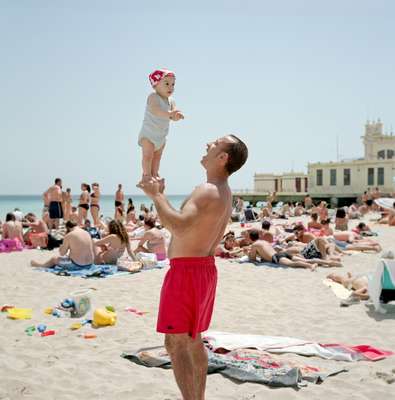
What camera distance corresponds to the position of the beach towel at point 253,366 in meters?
3.46

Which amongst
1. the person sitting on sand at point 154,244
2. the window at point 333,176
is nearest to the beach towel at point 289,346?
the person sitting on sand at point 154,244

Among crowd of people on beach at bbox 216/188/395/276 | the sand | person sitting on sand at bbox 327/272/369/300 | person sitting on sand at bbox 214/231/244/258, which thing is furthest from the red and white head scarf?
person sitting on sand at bbox 214/231/244/258

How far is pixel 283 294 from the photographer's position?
259 inches

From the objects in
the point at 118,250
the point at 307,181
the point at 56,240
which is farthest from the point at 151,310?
the point at 307,181

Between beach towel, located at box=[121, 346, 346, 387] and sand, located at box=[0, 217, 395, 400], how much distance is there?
8 cm

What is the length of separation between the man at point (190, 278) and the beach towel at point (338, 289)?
4245 mm

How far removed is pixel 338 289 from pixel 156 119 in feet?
16.4

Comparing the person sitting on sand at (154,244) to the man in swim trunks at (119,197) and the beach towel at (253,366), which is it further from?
the man in swim trunks at (119,197)

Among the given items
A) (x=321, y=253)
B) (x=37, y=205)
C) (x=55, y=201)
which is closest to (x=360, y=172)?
(x=55, y=201)

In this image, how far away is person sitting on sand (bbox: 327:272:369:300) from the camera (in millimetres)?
6023

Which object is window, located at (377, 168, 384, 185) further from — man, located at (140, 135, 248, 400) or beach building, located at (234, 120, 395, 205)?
man, located at (140, 135, 248, 400)

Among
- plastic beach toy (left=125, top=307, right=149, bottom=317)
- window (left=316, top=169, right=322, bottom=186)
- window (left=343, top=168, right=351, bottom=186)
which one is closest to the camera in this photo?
plastic beach toy (left=125, top=307, right=149, bottom=317)

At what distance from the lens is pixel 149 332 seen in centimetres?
469

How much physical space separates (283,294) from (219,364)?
3.09 m
